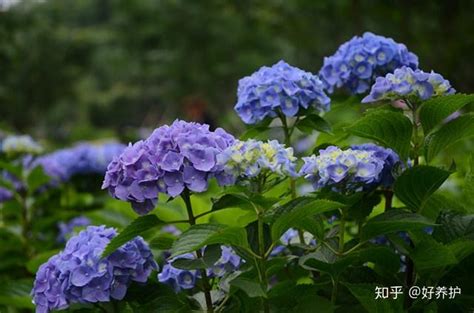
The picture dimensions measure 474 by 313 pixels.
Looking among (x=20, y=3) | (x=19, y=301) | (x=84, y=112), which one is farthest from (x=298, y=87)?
(x=84, y=112)

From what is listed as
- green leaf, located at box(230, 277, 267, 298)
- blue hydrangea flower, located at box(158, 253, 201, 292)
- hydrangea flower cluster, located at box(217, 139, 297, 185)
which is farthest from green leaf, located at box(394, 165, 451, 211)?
blue hydrangea flower, located at box(158, 253, 201, 292)

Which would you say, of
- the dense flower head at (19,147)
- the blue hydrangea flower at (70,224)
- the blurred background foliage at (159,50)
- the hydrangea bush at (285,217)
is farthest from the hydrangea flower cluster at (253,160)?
the blurred background foliage at (159,50)

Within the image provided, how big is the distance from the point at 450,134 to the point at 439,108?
0.06m

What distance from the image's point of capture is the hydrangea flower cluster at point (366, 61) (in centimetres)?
170

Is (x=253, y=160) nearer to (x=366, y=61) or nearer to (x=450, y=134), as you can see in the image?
(x=450, y=134)

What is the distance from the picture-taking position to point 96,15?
40094 mm

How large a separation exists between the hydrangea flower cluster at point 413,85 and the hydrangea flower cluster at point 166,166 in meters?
0.37

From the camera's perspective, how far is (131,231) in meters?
1.29

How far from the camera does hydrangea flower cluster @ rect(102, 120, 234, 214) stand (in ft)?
4.10

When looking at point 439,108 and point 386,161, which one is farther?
point 386,161

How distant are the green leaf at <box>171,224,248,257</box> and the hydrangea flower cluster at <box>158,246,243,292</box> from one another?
187mm

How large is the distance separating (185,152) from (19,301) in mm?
813

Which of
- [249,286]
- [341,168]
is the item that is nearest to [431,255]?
[341,168]

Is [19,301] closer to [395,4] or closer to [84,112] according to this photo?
[395,4]
